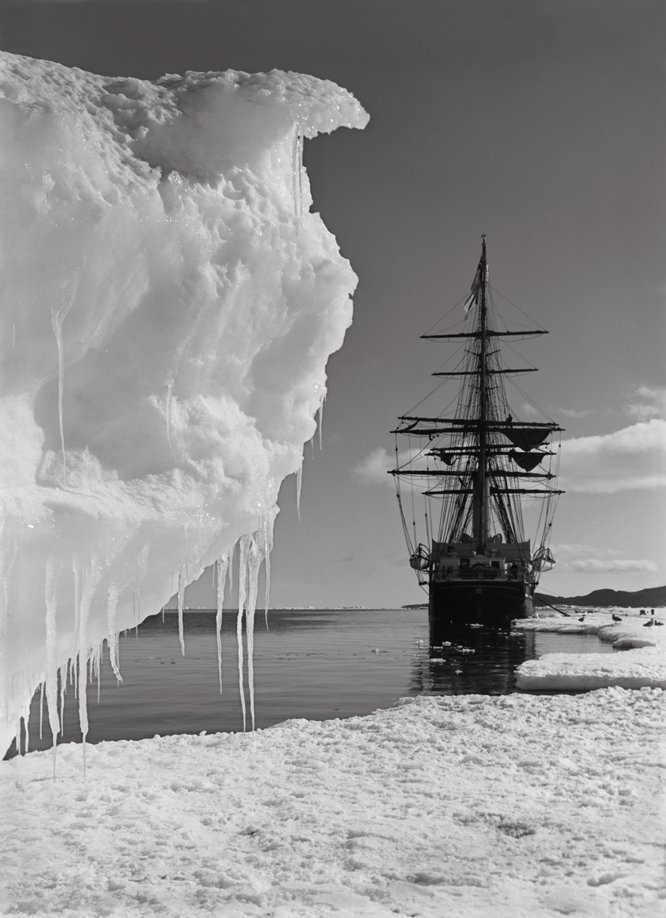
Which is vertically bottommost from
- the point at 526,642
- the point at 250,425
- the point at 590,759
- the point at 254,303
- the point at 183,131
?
the point at 526,642

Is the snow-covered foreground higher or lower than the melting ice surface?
lower

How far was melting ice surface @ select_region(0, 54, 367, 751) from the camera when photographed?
4.59m

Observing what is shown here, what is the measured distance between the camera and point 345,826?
228 inches

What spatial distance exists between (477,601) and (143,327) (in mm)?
46090

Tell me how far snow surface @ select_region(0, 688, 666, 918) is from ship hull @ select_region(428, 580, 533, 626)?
39601 mm

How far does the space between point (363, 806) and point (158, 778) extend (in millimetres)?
2151

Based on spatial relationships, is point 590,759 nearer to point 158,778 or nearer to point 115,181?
point 158,778

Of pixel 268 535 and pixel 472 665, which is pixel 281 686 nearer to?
pixel 472 665

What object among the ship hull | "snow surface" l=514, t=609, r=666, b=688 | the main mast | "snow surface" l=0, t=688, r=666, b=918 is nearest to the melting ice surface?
"snow surface" l=0, t=688, r=666, b=918

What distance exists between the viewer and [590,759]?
26.3 ft

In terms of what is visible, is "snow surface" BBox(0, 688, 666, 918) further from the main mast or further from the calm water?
the main mast

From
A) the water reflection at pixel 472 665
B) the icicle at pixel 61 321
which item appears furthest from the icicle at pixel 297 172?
the water reflection at pixel 472 665

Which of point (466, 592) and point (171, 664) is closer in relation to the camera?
point (171, 664)

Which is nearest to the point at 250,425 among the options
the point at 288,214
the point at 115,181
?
the point at 288,214
